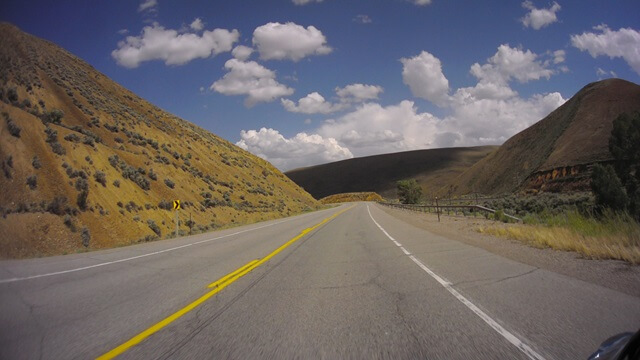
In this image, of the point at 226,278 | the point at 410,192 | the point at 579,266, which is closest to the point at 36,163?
the point at 226,278

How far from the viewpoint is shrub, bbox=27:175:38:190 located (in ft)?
63.0

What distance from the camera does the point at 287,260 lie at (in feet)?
33.9

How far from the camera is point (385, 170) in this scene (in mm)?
169750

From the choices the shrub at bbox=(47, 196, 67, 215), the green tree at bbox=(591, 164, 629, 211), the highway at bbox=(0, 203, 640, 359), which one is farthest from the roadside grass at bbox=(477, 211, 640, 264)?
the shrub at bbox=(47, 196, 67, 215)

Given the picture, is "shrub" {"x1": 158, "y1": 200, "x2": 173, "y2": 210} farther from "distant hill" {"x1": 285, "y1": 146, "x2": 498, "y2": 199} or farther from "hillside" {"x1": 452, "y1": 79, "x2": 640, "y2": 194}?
"distant hill" {"x1": 285, "y1": 146, "x2": 498, "y2": 199}

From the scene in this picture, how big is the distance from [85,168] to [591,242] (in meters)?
26.2

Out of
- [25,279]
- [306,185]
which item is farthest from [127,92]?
[306,185]

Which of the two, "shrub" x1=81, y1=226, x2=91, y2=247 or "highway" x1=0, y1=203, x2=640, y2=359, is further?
"shrub" x1=81, y1=226, x2=91, y2=247

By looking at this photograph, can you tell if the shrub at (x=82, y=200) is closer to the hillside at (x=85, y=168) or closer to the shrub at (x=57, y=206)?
the hillside at (x=85, y=168)

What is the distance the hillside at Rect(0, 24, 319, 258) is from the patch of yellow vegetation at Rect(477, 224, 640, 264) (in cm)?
1853

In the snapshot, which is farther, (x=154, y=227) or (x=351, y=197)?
(x=351, y=197)

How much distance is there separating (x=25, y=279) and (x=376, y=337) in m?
7.93

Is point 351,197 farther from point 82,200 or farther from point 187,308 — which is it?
point 187,308

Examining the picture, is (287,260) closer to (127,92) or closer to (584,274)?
(584,274)
